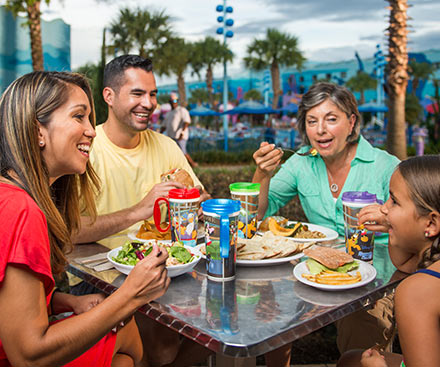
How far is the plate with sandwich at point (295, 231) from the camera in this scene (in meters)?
2.27

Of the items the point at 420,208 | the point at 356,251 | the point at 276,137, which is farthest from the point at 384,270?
the point at 276,137

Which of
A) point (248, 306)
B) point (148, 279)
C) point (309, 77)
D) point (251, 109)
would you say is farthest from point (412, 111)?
point (148, 279)

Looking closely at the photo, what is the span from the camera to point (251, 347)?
1.23m

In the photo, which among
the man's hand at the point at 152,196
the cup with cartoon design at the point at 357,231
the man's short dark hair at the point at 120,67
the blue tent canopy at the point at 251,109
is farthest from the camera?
the blue tent canopy at the point at 251,109

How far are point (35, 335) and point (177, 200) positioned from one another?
0.88m

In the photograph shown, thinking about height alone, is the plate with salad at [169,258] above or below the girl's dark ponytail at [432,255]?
below

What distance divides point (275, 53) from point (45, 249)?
3558cm

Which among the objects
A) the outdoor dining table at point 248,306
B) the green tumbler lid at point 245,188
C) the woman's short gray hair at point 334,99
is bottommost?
the outdoor dining table at point 248,306

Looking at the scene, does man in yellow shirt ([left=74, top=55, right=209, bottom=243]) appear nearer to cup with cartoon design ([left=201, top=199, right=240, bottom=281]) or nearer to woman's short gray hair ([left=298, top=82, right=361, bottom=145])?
woman's short gray hair ([left=298, top=82, right=361, bottom=145])

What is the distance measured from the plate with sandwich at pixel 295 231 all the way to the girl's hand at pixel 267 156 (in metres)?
0.34

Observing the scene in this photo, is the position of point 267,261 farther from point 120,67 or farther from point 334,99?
point 120,67

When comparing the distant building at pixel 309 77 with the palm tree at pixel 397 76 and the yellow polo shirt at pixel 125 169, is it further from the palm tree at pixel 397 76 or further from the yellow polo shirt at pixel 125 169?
the yellow polo shirt at pixel 125 169

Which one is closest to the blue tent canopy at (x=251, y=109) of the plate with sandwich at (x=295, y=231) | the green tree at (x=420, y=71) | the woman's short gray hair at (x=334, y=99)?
the green tree at (x=420, y=71)

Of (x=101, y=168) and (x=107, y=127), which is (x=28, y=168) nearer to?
(x=101, y=168)
